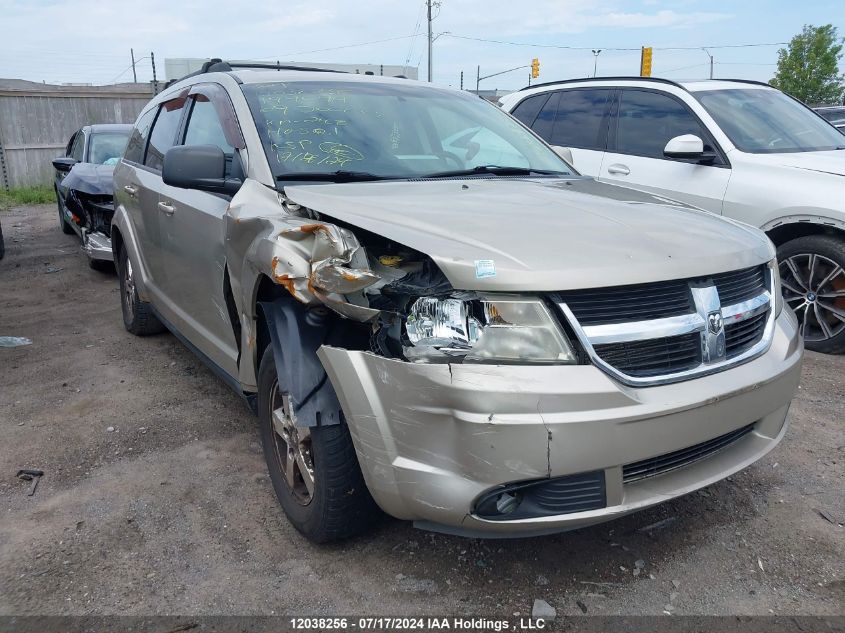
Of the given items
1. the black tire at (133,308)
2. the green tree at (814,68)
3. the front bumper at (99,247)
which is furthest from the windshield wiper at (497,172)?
the green tree at (814,68)

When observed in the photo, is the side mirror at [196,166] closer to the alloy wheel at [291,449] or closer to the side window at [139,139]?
the alloy wheel at [291,449]

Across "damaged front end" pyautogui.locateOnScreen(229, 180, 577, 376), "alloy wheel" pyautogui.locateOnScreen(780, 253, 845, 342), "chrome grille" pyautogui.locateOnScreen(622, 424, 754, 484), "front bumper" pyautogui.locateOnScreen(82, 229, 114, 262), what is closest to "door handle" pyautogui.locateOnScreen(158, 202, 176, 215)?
"damaged front end" pyautogui.locateOnScreen(229, 180, 577, 376)

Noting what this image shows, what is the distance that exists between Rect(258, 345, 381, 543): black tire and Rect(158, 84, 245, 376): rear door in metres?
0.67

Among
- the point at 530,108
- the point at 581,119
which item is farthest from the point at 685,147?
the point at 530,108

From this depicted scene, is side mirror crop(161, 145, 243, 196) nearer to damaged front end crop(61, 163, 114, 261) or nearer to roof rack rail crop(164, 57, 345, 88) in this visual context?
roof rack rail crop(164, 57, 345, 88)

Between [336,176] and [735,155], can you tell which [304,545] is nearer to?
[336,176]

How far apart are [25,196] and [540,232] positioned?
1709 centimetres

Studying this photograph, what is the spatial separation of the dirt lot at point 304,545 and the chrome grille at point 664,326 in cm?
82

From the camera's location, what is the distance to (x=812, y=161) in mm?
5207

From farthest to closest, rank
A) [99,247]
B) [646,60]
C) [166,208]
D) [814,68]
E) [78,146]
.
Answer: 1. [814,68]
2. [646,60]
3. [78,146]
4. [99,247]
5. [166,208]

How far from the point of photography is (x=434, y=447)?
2.15m

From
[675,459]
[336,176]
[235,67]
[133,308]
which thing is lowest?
[133,308]

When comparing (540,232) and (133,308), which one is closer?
(540,232)

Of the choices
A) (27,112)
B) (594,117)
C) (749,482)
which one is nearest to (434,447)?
(749,482)
